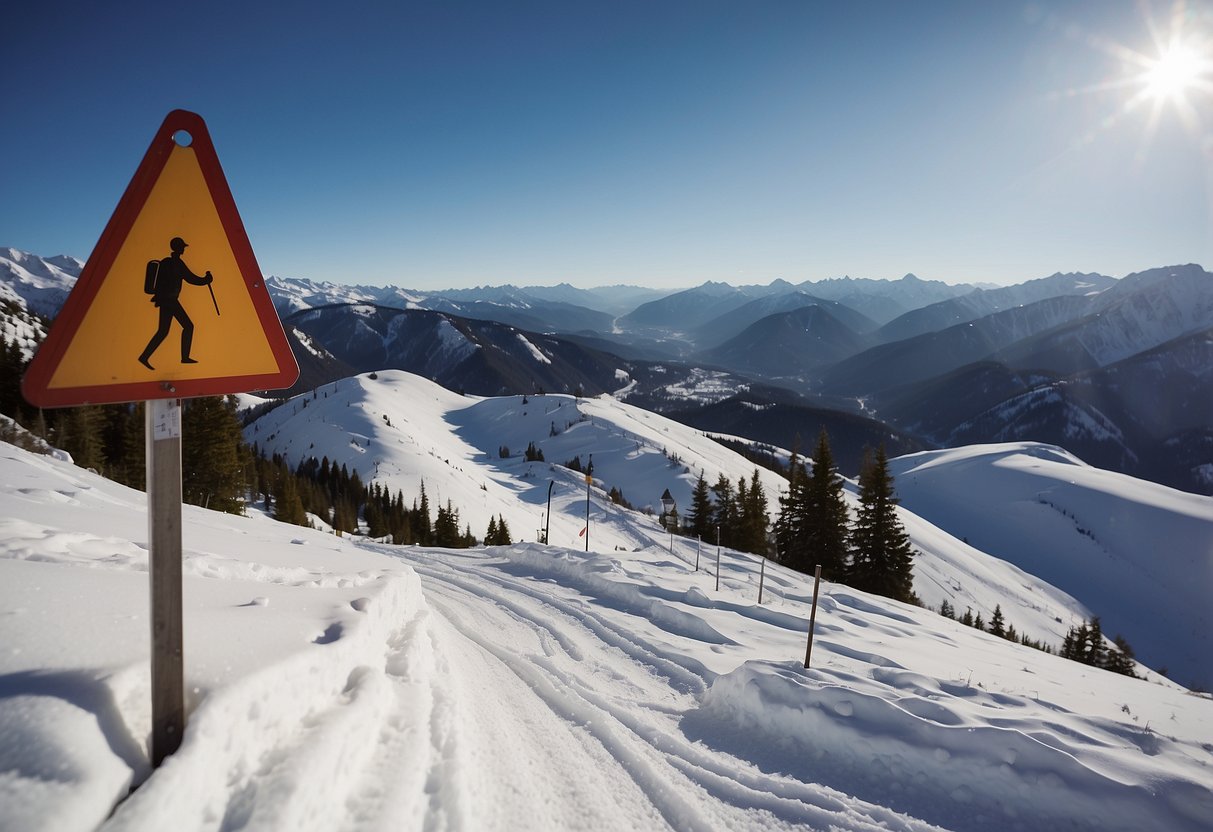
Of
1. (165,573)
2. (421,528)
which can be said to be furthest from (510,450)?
(165,573)

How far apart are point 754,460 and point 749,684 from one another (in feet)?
499

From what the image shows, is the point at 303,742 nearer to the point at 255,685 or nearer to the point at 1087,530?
the point at 255,685

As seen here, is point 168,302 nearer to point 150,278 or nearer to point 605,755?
point 150,278

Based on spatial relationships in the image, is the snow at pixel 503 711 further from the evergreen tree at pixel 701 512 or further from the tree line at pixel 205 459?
the evergreen tree at pixel 701 512

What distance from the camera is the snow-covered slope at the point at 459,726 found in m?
2.54

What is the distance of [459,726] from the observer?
→ 452 cm

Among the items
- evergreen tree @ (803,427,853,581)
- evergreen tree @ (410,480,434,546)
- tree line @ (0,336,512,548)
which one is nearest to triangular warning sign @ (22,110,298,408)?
tree line @ (0,336,512,548)

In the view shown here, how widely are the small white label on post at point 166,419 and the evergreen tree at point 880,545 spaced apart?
37683mm

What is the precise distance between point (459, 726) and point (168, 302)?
12.8 ft

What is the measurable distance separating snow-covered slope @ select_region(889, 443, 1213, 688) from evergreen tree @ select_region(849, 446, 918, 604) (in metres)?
76.6

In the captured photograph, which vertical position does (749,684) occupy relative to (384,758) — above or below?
below

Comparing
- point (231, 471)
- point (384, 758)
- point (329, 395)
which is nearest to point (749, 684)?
point (384, 758)

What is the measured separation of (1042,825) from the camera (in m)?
4.49

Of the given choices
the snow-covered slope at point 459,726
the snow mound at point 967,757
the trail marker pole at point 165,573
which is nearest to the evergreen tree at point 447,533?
the snow-covered slope at point 459,726
